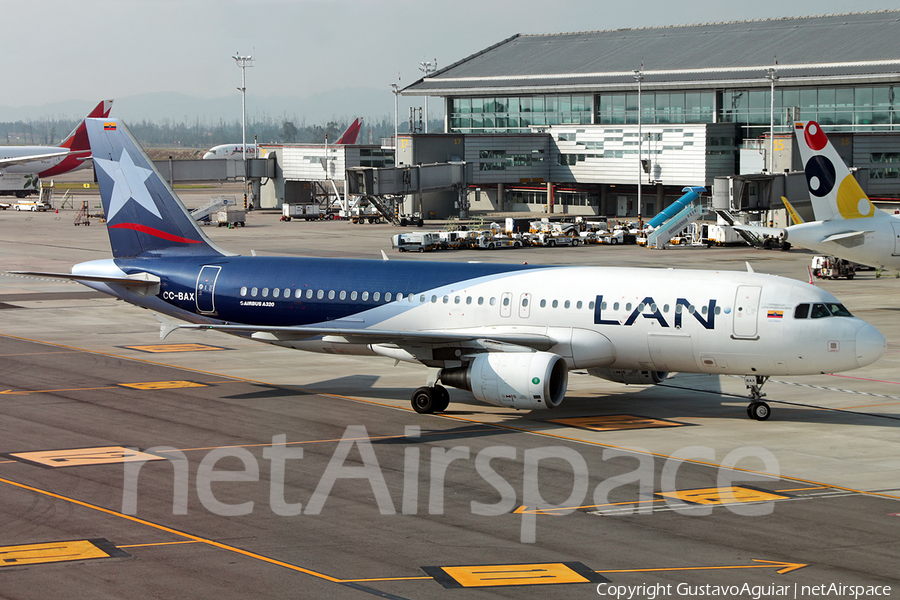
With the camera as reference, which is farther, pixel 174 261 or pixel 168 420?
pixel 174 261

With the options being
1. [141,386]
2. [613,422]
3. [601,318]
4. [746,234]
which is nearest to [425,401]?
[613,422]

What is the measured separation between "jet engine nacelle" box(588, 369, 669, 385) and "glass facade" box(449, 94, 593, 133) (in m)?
113

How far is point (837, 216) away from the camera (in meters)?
60.1

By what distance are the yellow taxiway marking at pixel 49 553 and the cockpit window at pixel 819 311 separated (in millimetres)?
22052

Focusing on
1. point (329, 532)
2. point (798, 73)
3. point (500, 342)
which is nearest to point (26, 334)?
point (500, 342)

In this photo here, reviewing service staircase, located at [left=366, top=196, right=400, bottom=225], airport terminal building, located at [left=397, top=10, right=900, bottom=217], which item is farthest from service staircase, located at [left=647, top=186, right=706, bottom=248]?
service staircase, located at [left=366, top=196, right=400, bottom=225]

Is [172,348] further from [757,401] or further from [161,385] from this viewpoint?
[757,401]

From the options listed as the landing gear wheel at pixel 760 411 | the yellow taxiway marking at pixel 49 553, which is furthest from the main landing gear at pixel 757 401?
the yellow taxiway marking at pixel 49 553

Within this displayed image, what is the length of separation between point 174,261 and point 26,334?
15.0 metres

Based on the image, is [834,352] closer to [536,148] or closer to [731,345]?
[731,345]

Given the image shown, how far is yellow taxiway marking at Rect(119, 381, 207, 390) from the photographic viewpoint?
37969 mm

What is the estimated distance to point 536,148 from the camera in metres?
136

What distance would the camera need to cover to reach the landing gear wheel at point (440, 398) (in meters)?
34.0

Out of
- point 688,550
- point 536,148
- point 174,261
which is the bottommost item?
point 688,550
